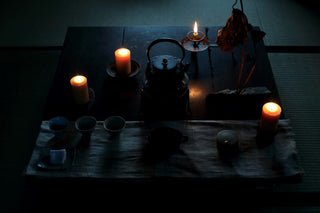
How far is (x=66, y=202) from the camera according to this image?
132 cm

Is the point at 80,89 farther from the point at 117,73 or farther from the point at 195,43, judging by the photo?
the point at 195,43

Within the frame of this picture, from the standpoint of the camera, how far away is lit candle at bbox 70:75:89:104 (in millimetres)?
1259

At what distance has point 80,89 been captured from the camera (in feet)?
4.17

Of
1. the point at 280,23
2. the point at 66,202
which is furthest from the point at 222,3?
the point at 66,202

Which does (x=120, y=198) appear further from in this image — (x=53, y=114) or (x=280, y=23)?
(x=280, y=23)

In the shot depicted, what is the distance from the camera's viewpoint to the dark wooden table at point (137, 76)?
1.31m

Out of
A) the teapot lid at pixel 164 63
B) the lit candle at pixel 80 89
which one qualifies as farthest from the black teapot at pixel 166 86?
the lit candle at pixel 80 89

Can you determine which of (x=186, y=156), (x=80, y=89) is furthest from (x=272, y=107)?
(x=80, y=89)

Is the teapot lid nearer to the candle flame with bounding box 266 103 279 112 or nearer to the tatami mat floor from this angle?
the candle flame with bounding box 266 103 279 112

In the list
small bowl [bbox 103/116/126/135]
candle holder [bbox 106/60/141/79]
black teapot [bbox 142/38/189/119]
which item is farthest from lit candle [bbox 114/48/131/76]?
small bowl [bbox 103/116/126/135]

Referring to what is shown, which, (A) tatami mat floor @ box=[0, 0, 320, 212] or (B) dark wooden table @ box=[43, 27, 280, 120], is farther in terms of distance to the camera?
(A) tatami mat floor @ box=[0, 0, 320, 212]

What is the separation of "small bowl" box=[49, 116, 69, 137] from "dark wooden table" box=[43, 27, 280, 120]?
7cm

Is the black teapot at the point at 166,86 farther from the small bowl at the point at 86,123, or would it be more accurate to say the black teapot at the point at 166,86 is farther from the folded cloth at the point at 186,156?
the small bowl at the point at 86,123

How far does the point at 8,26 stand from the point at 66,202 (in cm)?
175
